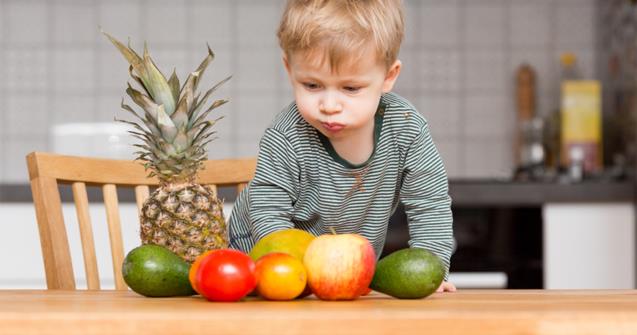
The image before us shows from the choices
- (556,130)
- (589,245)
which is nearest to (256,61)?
(556,130)

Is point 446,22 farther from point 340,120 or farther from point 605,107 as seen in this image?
point 340,120

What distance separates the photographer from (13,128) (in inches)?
132

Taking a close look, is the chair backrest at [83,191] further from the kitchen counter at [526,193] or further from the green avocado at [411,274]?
the kitchen counter at [526,193]

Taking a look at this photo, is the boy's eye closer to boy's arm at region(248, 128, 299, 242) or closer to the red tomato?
boy's arm at region(248, 128, 299, 242)

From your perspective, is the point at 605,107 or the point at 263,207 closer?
the point at 263,207

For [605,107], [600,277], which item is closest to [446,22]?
[605,107]

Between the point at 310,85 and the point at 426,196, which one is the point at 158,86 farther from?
the point at 426,196

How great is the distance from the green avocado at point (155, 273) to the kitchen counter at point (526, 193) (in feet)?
5.43

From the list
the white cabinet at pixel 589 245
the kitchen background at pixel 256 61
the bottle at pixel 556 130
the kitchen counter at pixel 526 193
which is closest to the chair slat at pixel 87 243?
the kitchen counter at pixel 526 193

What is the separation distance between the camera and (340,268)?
0.95m

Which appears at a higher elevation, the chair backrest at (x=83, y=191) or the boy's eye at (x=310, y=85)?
the boy's eye at (x=310, y=85)

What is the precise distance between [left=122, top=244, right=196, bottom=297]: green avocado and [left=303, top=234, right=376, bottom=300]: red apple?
15 centimetres

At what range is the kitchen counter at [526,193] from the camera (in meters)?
2.67

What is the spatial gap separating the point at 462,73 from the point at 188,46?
3.38ft
